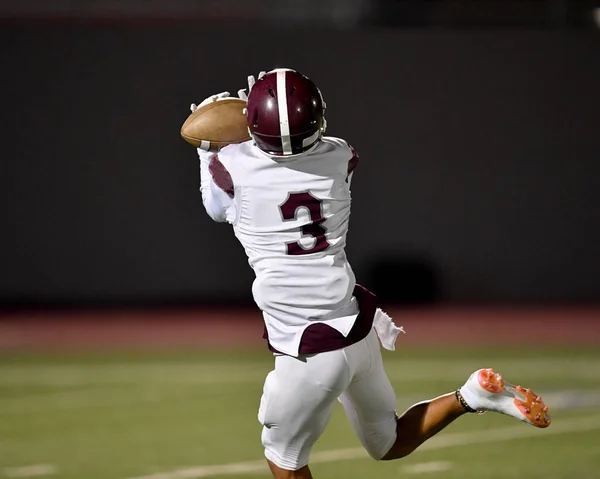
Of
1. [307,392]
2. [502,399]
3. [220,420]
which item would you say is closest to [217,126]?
[307,392]

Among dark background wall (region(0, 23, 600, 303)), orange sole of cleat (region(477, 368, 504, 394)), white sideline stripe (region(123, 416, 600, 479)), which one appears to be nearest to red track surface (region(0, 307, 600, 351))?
dark background wall (region(0, 23, 600, 303))

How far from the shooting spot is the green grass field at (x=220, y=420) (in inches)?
181

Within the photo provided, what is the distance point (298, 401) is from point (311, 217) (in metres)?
0.63

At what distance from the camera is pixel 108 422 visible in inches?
223

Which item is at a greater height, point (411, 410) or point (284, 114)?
point (284, 114)

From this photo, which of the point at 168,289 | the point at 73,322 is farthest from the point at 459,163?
the point at 73,322

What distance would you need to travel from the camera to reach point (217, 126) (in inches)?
141

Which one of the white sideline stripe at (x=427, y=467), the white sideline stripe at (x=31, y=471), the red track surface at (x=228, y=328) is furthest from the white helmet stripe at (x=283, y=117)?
the red track surface at (x=228, y=328)

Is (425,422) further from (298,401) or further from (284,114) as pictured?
(284,114)

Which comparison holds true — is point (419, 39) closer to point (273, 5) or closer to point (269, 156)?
point (273, 5)

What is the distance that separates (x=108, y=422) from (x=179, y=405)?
23.2 inches

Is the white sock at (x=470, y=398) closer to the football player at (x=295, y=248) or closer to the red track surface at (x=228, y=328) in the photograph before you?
the football player at (x=295, y=248)

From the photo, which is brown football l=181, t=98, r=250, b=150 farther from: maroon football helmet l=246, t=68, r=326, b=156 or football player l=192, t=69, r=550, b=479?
maroon football helmet l=246, t=68, r=326, b=156

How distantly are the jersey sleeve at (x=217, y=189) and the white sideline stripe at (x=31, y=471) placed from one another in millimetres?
1775
